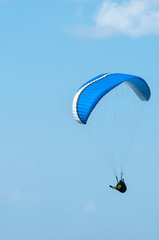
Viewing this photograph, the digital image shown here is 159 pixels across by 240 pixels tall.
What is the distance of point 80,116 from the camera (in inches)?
2333

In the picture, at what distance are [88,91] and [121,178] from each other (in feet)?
21.3

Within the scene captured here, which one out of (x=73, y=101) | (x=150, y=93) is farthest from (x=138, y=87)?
(x=73, y=101)

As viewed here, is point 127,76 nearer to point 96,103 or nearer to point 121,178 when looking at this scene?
point 96,103

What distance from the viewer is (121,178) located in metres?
61.0

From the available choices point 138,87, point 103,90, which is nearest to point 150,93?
point 138,87

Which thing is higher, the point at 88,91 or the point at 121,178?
the point at 88,91

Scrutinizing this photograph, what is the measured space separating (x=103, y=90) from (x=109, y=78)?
159 centimetres

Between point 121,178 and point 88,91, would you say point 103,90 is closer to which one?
point 88,91

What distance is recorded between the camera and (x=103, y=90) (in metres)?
59.4

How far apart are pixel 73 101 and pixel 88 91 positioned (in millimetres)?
1288

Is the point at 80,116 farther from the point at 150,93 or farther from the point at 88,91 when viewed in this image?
the point at 150,93

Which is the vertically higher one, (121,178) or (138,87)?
(138,87)

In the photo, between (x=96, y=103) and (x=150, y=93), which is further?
(x=150, y=93)

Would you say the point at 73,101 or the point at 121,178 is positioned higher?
the point at 73,101
